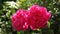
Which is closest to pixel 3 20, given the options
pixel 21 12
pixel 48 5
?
pixel 48 5

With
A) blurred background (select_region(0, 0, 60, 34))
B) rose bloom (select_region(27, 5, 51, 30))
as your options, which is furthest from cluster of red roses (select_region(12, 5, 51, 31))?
blurred background (select_region(0, 0, 60, 34))

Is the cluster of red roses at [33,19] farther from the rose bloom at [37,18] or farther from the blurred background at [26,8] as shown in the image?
the blurred background at [26,8]

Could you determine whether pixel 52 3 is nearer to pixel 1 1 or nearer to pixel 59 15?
pixel 59 15

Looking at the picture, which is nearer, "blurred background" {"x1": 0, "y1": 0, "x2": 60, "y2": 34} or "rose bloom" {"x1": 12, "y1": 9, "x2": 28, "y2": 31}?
"rose bloom" {"x1": 12, "y1": 9, "x2": 28, "y2": 31}

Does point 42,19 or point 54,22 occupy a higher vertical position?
point 42,19

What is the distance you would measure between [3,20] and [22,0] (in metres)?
0.25

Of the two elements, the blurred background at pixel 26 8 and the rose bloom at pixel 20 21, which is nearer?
the rose bloom at pixel 20 21

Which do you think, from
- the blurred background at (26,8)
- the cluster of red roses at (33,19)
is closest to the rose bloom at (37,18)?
the cluster of red roses at (33,19)

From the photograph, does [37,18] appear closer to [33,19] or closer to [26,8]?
[33,19]

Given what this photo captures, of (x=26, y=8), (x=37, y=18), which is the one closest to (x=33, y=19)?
(x=37, y=18)

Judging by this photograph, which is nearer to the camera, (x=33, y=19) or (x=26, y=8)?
(x=33, y=19)

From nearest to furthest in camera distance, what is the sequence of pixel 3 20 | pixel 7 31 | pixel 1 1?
pixel 7 31, pixel 3 20, pixel 1 1

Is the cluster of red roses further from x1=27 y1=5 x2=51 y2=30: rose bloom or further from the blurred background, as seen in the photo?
the blurred background

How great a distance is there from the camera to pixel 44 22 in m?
1.01
